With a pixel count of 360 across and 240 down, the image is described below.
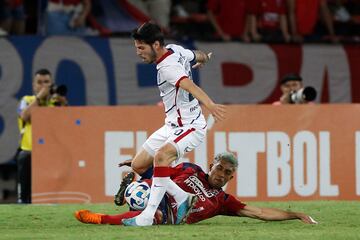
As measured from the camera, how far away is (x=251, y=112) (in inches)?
616

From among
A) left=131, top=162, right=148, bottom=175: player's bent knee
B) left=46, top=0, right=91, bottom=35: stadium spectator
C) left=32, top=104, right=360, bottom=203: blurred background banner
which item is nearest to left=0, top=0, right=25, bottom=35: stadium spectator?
left=46, top=0, right=91, bottom=35: stadium spectator

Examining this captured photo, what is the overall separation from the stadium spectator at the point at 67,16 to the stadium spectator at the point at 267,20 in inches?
97.2

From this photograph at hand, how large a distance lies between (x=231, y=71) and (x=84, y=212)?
766 centimetres

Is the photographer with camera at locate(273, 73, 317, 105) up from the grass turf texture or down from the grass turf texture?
up

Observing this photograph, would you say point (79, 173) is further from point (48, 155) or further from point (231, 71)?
point (231, 71)

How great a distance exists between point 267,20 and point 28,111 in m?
5.05

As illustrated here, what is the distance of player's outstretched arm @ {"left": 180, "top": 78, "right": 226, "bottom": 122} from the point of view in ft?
33.8

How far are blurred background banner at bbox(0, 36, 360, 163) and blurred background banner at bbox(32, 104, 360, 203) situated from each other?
1.99 metres

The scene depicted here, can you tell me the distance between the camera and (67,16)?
18.1 m

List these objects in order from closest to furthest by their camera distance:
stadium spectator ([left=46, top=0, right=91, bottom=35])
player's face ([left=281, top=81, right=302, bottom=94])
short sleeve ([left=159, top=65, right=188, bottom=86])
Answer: short sleeve ([left=159, top=65, right=188, bottom=86]) < player's face ([left=281, top=81, right=302, bottom=94]) < stadium spectator ([left=46, top=0, right=91, bottom=35])

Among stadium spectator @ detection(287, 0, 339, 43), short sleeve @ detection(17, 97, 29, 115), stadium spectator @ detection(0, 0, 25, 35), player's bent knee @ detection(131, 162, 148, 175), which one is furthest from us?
stadium spectator @ detection(287, 0, 339, 43)

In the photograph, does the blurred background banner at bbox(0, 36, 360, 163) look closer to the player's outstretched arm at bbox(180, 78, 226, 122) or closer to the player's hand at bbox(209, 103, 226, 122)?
the player's outstretched arm at bbox(180, 78, 226, 122)

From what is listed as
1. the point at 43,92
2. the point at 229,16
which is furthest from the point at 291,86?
the point at 43,92

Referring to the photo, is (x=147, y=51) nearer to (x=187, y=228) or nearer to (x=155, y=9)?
(x=187, y=228)
